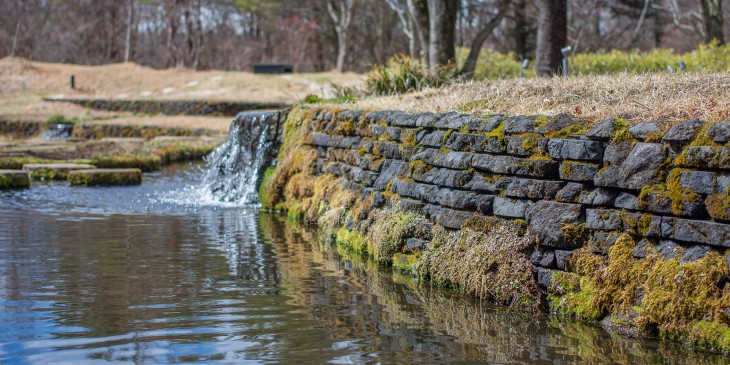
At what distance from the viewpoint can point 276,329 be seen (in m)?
5.83

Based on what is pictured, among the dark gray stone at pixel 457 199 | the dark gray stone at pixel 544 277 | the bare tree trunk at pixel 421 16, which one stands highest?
the bare tree trunk at pixel 421 16

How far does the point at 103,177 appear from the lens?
48.2 feet

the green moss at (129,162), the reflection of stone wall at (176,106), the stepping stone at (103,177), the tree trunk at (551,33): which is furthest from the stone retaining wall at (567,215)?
the reflection of stone wall at (176,106)

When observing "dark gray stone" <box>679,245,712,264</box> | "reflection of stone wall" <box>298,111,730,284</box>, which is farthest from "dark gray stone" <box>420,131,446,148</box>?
"dark gray stone" <box>679,245,712,264</box>

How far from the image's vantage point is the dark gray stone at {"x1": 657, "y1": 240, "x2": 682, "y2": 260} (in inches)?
217

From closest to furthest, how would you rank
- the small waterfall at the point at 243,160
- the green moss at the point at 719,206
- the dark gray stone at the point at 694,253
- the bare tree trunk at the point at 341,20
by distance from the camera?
the green moss at the point at 719,206
the dark gray stone at the point at 694,253
the small waterfall at the point at 243,160
the bare tree trunk at the point at 341,20

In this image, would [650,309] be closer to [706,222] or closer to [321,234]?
[706,222]

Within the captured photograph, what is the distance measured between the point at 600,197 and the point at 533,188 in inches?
25.8

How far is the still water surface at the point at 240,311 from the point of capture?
17.3ft

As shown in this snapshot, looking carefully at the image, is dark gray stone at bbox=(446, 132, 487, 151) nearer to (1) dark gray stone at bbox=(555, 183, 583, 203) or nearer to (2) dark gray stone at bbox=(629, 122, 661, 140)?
(1) dark gray stone at bbox=(555, 183, 583, 203)

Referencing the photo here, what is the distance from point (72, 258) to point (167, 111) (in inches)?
842

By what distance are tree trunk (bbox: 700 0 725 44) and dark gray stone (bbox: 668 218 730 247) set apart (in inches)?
699

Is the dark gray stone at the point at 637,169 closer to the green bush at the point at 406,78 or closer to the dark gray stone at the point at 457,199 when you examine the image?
the dark gray stone at the point at 457,199

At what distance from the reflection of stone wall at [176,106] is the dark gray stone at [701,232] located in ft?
74.1
